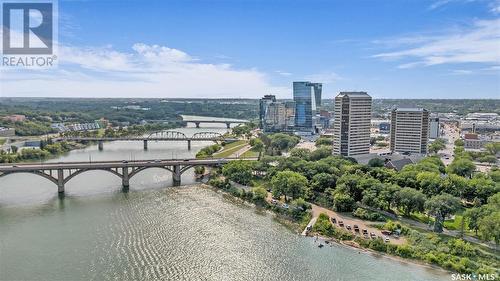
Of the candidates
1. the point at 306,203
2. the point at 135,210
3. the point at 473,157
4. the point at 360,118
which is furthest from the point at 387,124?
the point at 135,210

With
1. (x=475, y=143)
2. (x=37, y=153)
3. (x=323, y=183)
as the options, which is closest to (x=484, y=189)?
(x=323, y=183)

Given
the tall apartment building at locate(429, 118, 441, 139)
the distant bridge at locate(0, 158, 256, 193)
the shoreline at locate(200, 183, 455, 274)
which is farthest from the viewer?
the tall apartment building at locate(429, 118, 441, 139)

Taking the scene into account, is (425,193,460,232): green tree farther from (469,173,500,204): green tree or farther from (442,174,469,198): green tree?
(469,173,500,204): green tree

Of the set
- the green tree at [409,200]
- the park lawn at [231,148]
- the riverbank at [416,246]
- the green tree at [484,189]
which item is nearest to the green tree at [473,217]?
the riverbank at [416,246]

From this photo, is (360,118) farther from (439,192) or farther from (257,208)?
(257,208)

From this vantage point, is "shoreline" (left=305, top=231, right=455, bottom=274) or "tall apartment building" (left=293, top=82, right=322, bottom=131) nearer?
"shoreline" (left=305, top=231, right=455, bottom=274)

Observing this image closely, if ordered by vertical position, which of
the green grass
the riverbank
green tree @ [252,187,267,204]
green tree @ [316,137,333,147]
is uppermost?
green tree @ [316,137,333,147]

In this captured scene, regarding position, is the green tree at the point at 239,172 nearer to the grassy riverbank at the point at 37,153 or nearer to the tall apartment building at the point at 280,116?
the grassy riverbank at the point at 37,153

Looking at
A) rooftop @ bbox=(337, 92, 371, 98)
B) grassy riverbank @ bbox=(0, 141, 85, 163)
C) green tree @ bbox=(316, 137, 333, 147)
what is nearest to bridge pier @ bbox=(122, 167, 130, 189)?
grassy riverbank @ bbox=(0, 141, 85, 163)
